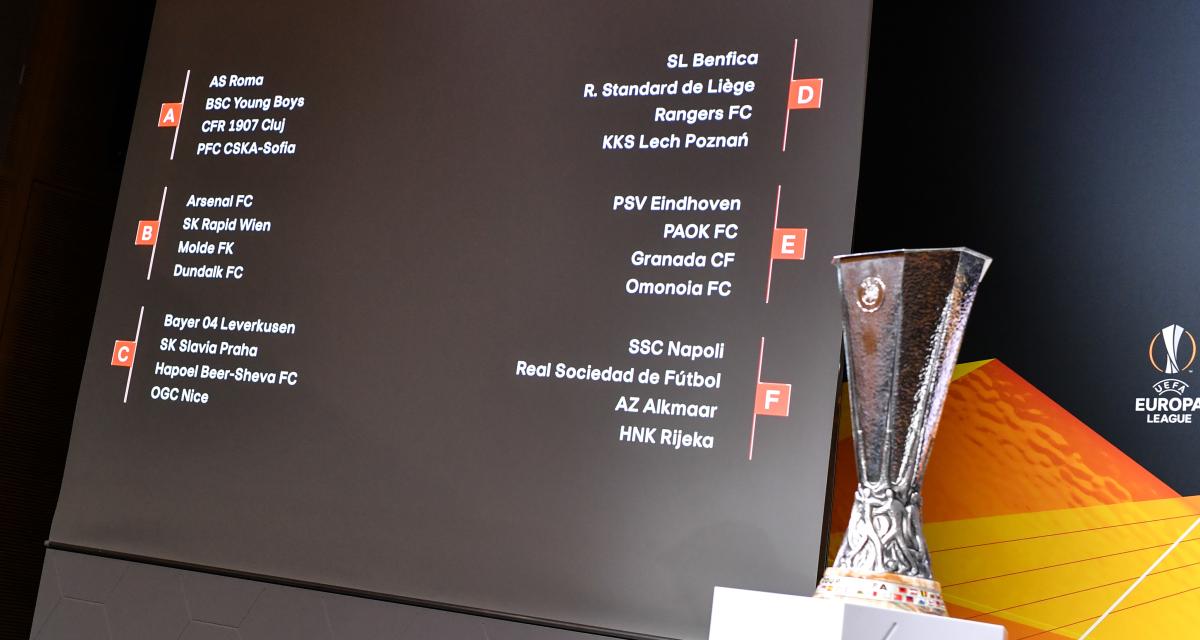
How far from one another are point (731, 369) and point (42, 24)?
2.17 metres

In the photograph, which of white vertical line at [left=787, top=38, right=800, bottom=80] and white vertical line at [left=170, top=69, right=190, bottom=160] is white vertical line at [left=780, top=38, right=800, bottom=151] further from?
white vertical line at [left=170, top=69, right=190, bottom=160]

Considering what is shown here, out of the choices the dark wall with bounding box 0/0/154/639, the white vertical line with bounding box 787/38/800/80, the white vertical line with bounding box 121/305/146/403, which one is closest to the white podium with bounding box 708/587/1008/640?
the white vertical line with bounding box 787/38/800/80

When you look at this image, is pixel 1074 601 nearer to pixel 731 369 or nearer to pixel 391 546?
pixel 731 369

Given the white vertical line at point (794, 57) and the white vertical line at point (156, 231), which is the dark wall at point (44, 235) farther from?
the white vertical line at point (794, 57)

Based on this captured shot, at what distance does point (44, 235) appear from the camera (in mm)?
2875

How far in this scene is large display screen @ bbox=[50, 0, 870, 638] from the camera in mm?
1934

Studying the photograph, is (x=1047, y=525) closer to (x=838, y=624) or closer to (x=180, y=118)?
(x=838, y=624)

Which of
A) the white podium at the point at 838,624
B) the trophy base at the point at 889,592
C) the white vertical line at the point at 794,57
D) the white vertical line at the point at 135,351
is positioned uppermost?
the white vertical line at the point at 794,57

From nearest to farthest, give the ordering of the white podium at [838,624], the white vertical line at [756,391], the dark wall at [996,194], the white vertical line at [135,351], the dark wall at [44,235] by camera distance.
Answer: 1. the white podium at [838,624]
2. the white vertical line at [756,391]
3. the dark wall at [996,194]
4. the white vertical line at [135,351]
5. the dark wall at [44,235]

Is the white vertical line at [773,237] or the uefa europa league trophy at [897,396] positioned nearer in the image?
the uefa europa league trophy at [897,396]

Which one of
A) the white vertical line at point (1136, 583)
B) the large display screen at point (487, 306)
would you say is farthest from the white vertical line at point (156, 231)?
the white vertical line at point (1136, 583)

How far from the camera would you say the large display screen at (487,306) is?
1.93 m

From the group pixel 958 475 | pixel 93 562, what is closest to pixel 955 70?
pixel 958 475

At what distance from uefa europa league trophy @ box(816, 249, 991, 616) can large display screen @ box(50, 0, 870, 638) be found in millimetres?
468
